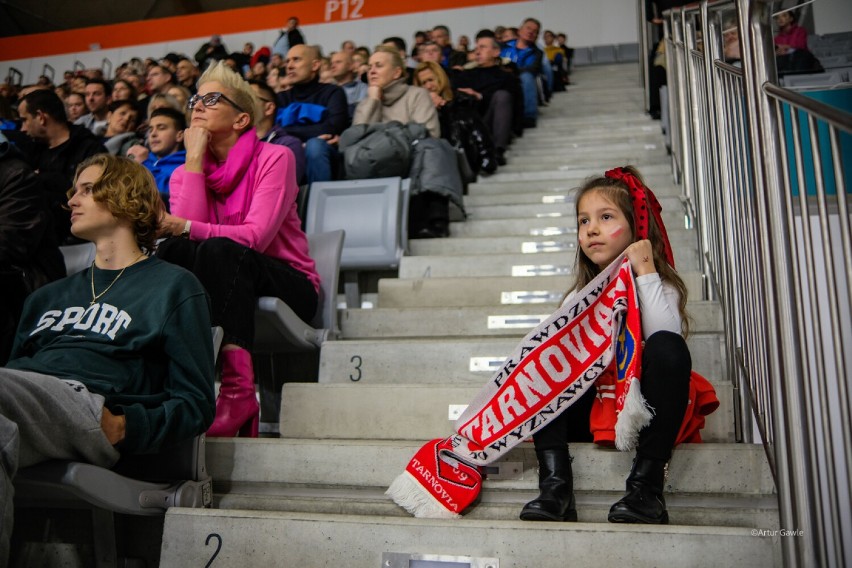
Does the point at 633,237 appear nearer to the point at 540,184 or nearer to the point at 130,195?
the point at 130,195

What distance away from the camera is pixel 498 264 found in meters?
2.94

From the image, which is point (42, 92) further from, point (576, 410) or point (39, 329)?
point (576, 410)

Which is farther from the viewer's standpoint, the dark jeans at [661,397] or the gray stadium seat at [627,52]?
the gray stadium seat at [627,52]

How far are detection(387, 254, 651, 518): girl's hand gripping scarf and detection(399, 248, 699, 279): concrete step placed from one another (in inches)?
45.9

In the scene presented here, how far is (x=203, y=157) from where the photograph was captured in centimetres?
230

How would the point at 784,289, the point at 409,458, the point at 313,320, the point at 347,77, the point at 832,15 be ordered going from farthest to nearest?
the point at 832,15 → the point at 347,77 → the point at 313,320 → the point at 409,458 → the point at 784,289

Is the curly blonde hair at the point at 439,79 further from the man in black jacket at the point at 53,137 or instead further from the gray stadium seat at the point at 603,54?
the gray stadium seat at the point at 603,54

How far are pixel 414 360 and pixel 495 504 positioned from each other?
0.71m

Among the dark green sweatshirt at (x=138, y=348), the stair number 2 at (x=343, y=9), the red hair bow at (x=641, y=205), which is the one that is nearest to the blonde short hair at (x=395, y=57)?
the red hair bow at (x=641, y=205)

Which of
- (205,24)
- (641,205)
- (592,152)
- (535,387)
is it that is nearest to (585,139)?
(592,152)

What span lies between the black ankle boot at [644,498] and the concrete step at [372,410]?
1.59ft

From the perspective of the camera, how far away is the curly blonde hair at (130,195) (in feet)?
5.74

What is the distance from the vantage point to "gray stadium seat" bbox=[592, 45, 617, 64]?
29.6ft

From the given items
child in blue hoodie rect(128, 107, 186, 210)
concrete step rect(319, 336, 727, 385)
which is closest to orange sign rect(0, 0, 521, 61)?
child in blue hoodie rect(128, 107, 186, 210)
